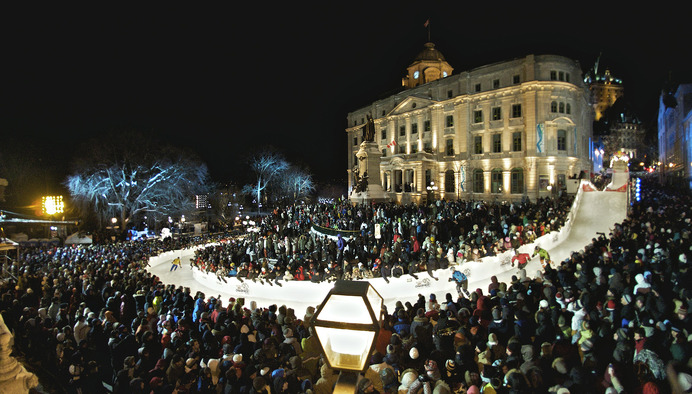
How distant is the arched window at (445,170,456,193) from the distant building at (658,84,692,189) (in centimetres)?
2545

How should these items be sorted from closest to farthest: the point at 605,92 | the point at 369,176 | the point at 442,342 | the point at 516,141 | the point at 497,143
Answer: the point at 442,342
the point at 369,176
the point at 516,141
the point at 497,143
the point at 605,92

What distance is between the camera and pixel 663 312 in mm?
5855

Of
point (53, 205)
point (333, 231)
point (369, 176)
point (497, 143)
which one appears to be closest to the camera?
point (333, 231)

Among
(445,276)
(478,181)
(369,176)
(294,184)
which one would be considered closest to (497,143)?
(478,181)

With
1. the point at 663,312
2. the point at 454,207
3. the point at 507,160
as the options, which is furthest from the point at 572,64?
the point at 663,312

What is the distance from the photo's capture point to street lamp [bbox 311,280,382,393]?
218 cm

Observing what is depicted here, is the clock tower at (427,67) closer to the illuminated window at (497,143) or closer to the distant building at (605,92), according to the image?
the illuminated window at (497,143)

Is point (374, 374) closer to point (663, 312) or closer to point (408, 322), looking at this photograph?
point (408, 322)

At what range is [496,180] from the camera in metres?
36.0

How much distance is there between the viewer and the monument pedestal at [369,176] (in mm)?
25688

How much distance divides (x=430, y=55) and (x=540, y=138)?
20705mm

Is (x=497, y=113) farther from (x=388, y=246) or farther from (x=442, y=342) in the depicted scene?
(x=442, y=342)

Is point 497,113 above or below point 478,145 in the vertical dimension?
above

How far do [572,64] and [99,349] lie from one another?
40504mm
